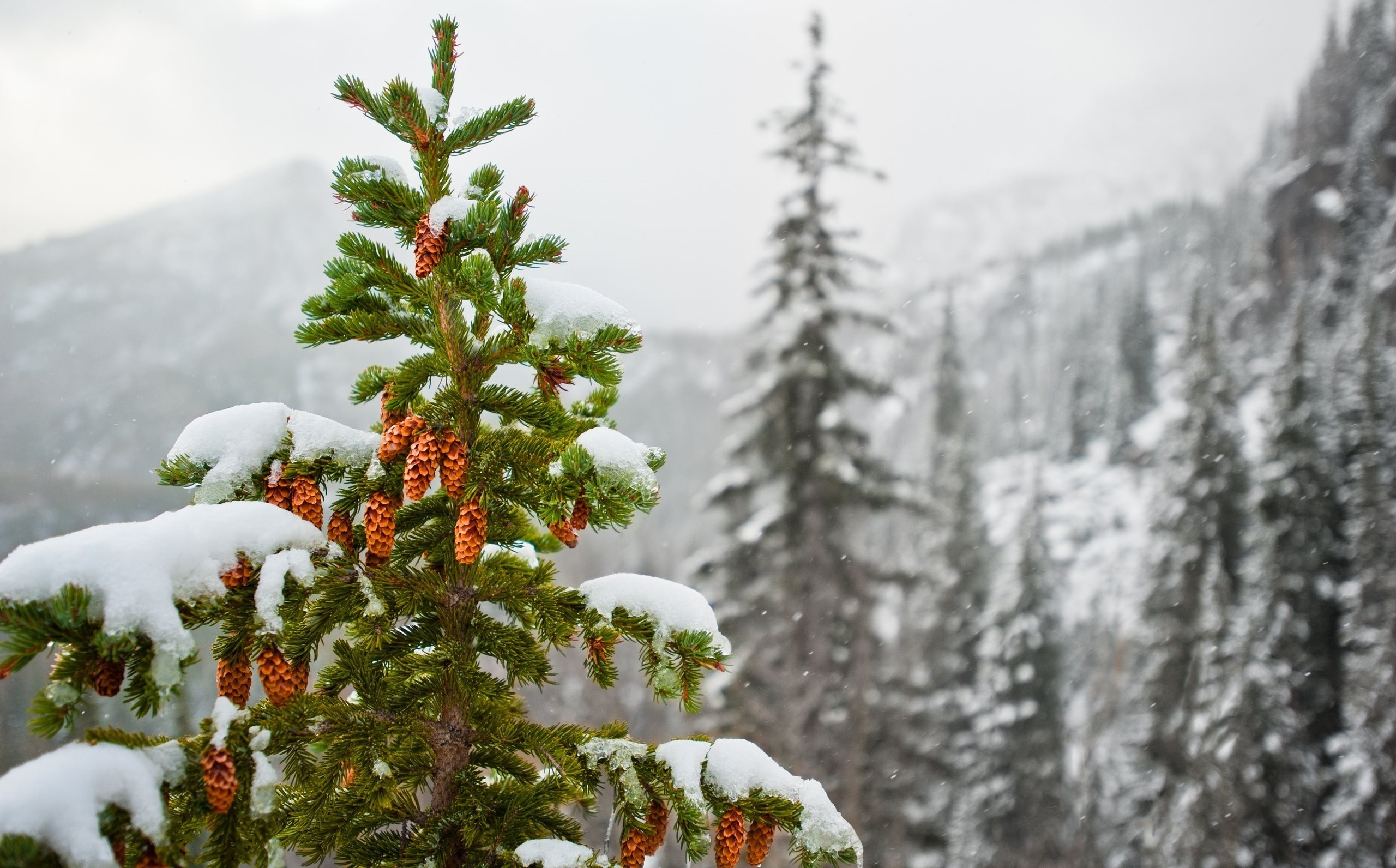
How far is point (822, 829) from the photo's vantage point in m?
2.12

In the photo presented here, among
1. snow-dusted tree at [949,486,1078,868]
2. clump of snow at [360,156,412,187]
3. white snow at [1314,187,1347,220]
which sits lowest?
snow-dusted tree at [949,486,1078,868]

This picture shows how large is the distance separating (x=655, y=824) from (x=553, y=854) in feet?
1.17

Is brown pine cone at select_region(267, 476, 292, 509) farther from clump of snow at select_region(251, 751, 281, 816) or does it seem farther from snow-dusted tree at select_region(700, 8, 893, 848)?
snow-dusted tree at select_region(700, 8, 893, 848)

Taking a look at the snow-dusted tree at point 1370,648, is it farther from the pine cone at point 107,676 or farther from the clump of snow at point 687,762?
the pine cone at point 107,676

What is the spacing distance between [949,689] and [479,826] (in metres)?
27.5

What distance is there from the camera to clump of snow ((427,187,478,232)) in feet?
7.72

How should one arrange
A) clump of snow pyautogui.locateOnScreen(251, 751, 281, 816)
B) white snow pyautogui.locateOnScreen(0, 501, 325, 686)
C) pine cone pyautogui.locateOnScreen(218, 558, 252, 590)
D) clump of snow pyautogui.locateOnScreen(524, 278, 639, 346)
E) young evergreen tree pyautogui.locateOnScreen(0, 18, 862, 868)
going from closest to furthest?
1. white snow pyautogui.locateOnScreen(0, 501, 325, 686)
2. young evergreen tree pyautogui.locateOnScreen(0, 18, 862, 868)
3. clump of snow pyautogui.locateOnScreen(251, 751, 281, 816)
4. pine cone pyautogui.locateOnScreen(218, 558, 252, 590)
5. clump of snow pyautogui.locateOnScreen(524, 278, 639, 346)

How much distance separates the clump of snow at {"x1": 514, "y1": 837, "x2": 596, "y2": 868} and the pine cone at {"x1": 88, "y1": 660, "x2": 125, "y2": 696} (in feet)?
3.98

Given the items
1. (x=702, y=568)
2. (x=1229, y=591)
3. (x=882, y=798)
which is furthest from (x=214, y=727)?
(x=1229, y=591)

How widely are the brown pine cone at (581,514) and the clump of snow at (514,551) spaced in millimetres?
752

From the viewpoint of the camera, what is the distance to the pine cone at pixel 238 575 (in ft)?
6.66

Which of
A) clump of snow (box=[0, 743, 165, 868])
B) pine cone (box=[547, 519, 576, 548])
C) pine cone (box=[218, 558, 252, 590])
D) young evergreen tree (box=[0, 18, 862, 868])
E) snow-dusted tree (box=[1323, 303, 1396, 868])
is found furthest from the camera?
snow-dusted tree (box=[1323, 303, 1396, 868])

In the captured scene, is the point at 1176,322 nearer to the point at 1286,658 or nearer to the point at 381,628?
the point at 1286,658

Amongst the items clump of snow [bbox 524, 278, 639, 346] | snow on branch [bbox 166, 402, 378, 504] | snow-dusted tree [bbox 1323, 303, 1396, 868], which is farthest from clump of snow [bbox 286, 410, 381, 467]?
snow-dusted tree [bbox 1323, 303, 1396, 868]
